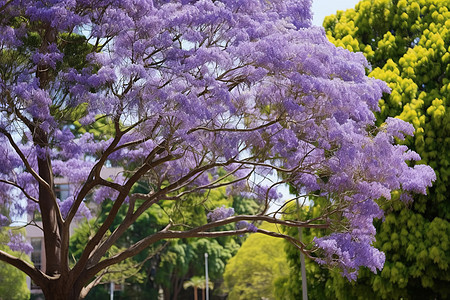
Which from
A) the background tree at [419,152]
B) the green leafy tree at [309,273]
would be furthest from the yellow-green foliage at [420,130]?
the green leafy tree at [309,273]

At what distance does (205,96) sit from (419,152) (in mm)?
9402

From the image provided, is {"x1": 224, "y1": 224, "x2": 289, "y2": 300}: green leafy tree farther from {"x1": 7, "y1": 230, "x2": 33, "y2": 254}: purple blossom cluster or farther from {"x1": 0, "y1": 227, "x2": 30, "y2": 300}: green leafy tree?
{"x1": 7, "y1": 230, "x2": 33, "y2": 254}: purple blossom cluster

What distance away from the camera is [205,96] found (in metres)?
13.3

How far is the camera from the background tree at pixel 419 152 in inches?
790

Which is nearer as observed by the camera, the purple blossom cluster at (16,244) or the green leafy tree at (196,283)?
the purple blossom cluster at (16,244)

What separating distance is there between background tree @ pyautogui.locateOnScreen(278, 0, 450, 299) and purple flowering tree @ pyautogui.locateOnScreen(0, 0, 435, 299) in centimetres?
407

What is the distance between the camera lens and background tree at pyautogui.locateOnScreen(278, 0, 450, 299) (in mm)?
20078

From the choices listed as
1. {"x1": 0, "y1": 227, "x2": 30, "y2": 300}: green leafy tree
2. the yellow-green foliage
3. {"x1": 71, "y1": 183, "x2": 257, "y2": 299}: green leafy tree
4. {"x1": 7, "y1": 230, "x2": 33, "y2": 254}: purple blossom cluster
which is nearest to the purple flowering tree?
{"x1": 7, "y1": 230, "x2": 33, "y2": 254}: purple blossom cluster

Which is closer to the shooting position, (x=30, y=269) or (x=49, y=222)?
(x=30, y=269)

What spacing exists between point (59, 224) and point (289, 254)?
1050 cm

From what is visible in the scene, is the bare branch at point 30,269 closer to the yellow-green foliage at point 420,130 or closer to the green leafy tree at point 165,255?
the yellow-green foliage at point 420,130

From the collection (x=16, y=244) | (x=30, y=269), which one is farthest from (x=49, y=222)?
(x=16, y=244)

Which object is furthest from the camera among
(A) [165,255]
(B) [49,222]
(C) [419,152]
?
(A) [165,255]

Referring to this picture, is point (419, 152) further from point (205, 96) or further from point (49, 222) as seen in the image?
point (49, 222)
